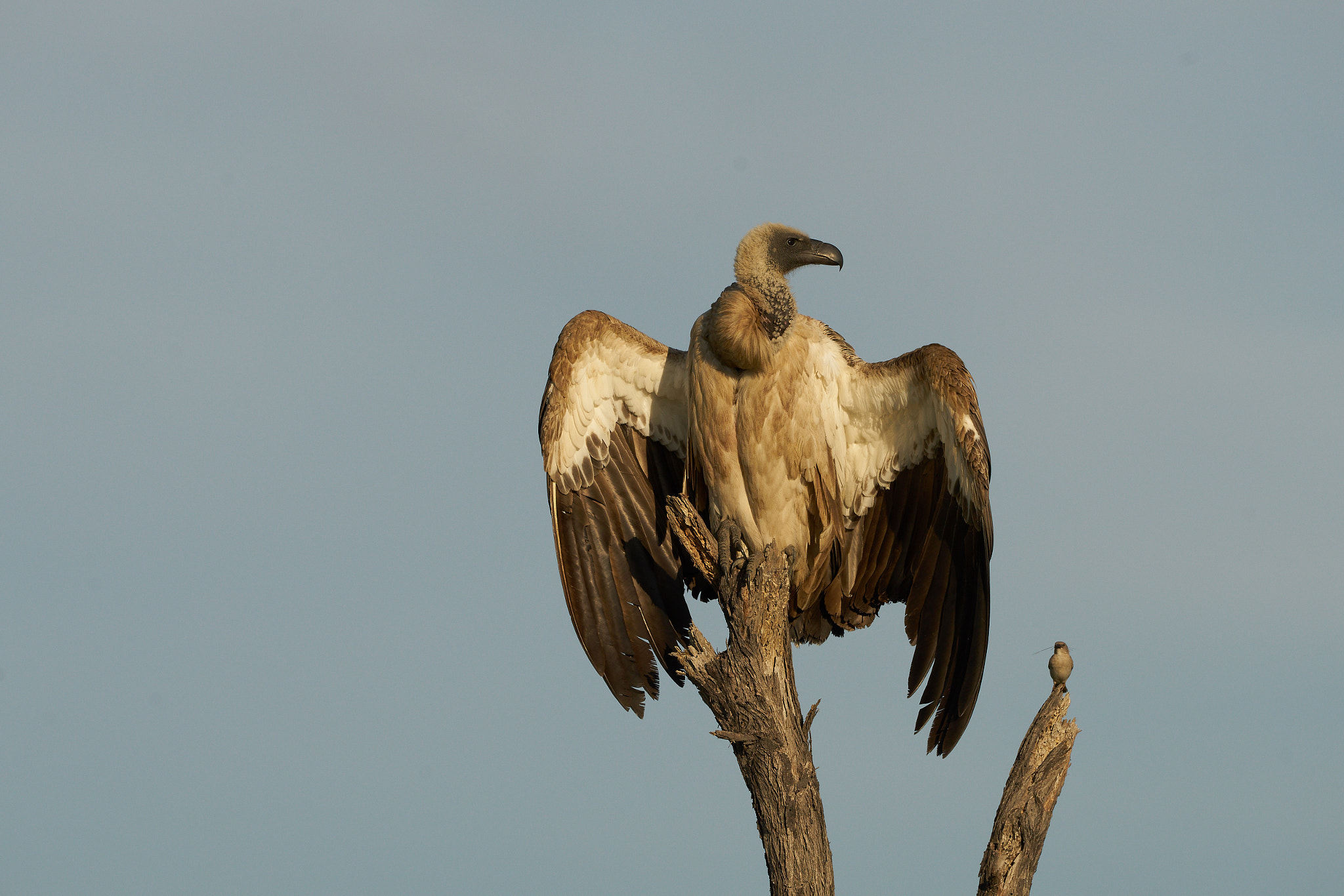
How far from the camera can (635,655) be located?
27.2 feet

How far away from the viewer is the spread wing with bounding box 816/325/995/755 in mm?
7449

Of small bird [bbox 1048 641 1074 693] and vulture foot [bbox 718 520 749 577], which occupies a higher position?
vulture foot [bbox 718 520 749 577]

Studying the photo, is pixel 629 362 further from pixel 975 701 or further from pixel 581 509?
pixel 975 701

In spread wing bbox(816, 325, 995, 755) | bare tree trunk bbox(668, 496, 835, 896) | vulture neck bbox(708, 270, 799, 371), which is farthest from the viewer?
vulture neck bbox(708, 270, 799, 371)

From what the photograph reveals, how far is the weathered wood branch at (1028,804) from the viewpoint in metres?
6.27

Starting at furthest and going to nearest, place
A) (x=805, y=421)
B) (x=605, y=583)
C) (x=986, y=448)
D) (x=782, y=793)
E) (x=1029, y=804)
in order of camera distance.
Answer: (x=605, y=583) → (x=805, y=421) → (x=986, y=448) → (x=782, y=793) → (x=1029, y=804)

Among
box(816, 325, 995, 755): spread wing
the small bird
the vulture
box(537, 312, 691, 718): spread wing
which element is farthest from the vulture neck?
the small bird

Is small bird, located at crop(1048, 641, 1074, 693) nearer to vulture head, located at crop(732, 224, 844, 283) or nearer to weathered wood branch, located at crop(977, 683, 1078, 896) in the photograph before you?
weathered wood branch, located at crop(977, 683, 1078, 896)

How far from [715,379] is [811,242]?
1056 millimetres

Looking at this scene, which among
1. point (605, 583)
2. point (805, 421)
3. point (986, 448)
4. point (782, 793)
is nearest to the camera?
point (782, 793)

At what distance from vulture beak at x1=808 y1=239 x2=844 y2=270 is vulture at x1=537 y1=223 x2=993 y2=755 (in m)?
0.01

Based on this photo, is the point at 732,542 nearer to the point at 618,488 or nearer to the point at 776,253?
the point at 618,488

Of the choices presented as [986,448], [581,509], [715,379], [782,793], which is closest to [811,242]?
[715,379]

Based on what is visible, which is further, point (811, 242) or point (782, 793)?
point (811, 242)
